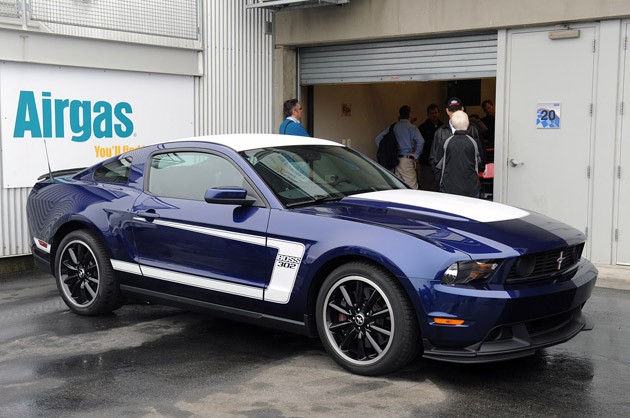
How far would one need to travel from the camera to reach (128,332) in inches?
261

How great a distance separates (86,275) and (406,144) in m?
7.08

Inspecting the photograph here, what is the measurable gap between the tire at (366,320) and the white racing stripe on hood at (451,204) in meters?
0.77

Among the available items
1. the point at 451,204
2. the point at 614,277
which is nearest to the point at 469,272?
the point at 451,204

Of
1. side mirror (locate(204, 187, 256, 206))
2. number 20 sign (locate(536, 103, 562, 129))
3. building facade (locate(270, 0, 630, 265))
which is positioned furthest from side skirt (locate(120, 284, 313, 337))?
number 20 sign (locate(536, 103, 562, 129))

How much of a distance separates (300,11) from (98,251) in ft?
21.2

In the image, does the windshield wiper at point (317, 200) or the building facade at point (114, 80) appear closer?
the windshield wiper at point (317, 200)

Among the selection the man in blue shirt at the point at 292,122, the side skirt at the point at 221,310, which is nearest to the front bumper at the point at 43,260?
the side skirt at the point at 221,310

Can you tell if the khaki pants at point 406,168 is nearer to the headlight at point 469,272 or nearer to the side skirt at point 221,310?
the side skirt at point 221,310

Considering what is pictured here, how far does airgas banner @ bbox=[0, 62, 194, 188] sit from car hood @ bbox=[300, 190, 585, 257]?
4.96 metres

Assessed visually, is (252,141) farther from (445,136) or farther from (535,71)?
(535,71)

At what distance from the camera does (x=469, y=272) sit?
5.00m

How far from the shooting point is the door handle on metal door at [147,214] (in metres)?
6.46

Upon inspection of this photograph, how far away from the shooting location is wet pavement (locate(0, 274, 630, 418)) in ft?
15.8

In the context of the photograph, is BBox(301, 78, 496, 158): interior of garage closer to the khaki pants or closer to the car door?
the khaki pants
